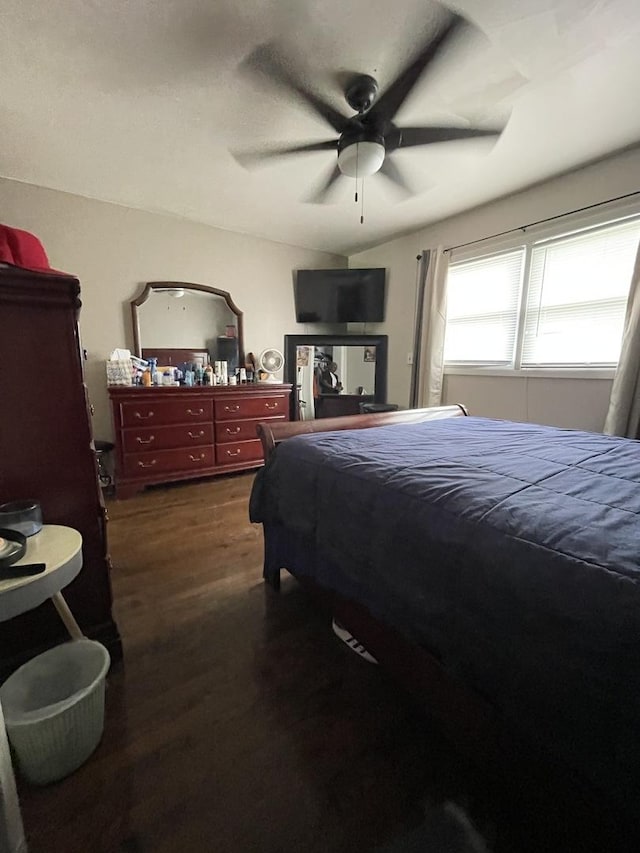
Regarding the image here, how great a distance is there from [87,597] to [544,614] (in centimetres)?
142

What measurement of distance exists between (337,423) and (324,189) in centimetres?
173

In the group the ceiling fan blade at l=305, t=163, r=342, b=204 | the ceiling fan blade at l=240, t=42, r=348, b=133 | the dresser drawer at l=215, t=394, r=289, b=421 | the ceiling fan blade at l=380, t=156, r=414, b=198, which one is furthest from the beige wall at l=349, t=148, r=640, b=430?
the ceiling fan blade at l=240, t=42, r=348, b=133

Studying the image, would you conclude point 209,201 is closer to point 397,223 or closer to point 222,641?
point 397,223

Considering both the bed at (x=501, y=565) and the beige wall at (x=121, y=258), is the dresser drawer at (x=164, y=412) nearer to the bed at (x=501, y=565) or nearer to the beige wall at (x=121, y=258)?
the beige wall at (x=121, y=258)

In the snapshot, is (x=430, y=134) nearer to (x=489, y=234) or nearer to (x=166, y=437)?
(x=489, y=234)

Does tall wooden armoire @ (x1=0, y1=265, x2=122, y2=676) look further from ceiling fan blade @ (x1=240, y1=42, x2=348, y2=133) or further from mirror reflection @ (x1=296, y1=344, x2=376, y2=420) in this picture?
mirror reflection @ (x1=296, y1=344, x2=376, y2=420)

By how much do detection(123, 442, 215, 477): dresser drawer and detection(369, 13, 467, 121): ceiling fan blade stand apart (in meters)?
2.71

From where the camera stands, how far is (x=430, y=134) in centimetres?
179

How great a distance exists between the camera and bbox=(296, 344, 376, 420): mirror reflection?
414cm

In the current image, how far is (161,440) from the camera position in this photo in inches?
120

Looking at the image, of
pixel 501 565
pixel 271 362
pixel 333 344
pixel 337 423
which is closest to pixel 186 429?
pixel 271 362

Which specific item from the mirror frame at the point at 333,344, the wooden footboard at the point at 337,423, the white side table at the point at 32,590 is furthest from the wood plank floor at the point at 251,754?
the mirror frame at the point at 333,344

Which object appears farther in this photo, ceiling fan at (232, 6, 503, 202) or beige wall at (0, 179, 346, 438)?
beige wall at (0, 179, 346, 438)

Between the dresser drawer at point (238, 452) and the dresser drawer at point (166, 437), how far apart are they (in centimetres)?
15
